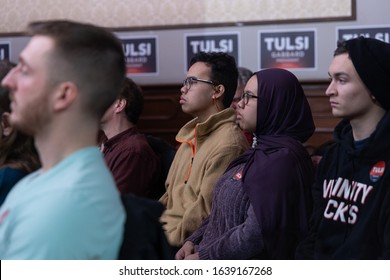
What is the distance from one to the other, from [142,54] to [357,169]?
2968 millimetres

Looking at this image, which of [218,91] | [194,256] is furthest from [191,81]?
[194,256]

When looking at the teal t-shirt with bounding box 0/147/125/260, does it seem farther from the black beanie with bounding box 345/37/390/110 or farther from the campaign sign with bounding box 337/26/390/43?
the campaign sign with bounding box 337/26/390/43

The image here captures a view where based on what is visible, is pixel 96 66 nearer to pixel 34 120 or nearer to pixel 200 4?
pixel 34 120

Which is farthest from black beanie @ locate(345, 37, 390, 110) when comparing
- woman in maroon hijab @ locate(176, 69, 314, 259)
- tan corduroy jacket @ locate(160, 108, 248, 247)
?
tan corduroy jacket @ locate(160, 108, 248, 247)

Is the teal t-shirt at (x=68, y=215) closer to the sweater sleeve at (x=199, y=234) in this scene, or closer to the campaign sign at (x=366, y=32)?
the sweater sleeve at (x=199, y=234)

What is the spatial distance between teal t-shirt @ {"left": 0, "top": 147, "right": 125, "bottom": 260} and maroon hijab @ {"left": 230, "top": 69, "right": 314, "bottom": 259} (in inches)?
47.4

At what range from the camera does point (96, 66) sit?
1.22 m

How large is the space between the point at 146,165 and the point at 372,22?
84.6 inches

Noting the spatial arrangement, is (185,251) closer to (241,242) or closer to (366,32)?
(241,242)

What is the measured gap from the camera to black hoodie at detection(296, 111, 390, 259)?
1.96 metres

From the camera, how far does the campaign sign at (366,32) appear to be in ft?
13.9

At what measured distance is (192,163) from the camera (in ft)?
9.28

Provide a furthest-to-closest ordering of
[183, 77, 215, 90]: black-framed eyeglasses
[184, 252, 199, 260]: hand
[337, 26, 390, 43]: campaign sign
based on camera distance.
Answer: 1. [337, 26, 390, 43]: campaign sign
2. [183, 77, 215, 90]: black-framed eyeglasses
3. [184, 252, 199, 260]: hand

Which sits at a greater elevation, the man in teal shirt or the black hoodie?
the man in teal shirt
